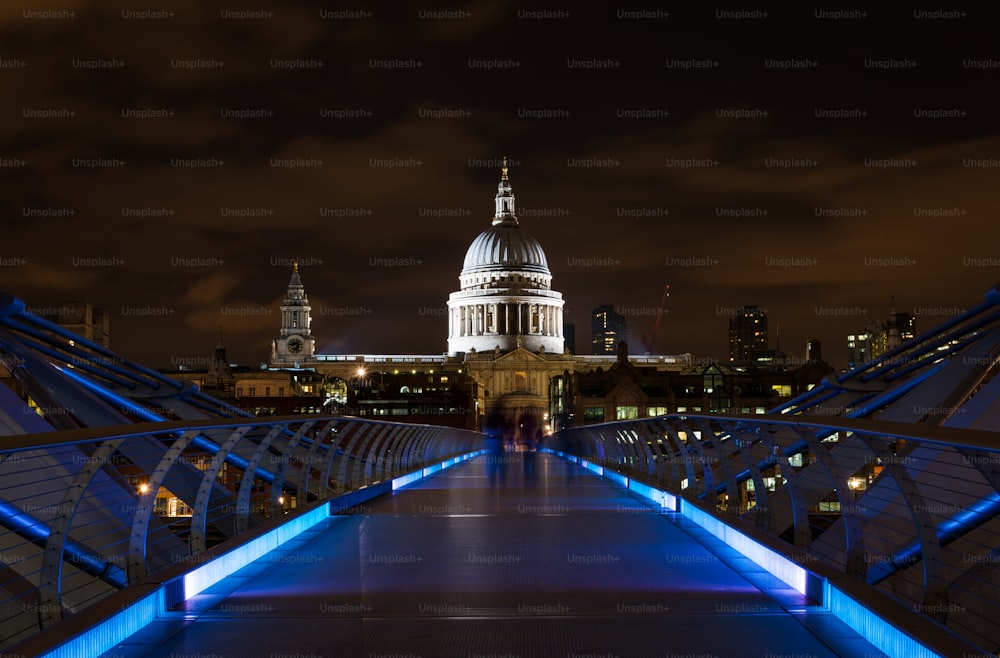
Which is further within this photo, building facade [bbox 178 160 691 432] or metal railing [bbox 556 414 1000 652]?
building facade [bbox 178 160 691 432]

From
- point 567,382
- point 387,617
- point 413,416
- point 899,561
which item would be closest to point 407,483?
point 899,561

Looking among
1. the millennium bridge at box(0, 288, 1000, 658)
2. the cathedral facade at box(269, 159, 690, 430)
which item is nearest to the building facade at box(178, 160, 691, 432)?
the cathedral facade at box(269, 159, 690, 430)

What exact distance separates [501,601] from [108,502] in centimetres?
701

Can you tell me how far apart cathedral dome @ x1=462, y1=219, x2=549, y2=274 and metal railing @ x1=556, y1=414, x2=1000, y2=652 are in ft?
559

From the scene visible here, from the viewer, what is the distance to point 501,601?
7.59m

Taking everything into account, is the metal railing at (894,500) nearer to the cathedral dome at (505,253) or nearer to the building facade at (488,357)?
the building facade at (488,357)

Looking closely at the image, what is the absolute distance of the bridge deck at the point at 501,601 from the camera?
20.5 feet

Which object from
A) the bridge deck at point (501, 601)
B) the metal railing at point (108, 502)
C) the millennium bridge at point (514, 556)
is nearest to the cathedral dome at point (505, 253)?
the metal railing at point (108, 502)

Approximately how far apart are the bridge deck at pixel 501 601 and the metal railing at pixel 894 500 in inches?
25.5

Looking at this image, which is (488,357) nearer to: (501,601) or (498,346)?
(498,346)

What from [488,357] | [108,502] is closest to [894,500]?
[108,502]

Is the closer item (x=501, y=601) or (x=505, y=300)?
(x=501, y=601)

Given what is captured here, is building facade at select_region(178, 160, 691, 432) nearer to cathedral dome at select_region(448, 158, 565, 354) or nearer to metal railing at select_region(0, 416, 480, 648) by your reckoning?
cathedral dome at select_region(448, 158, 565, 354)

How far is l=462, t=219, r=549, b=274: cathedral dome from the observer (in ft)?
618
